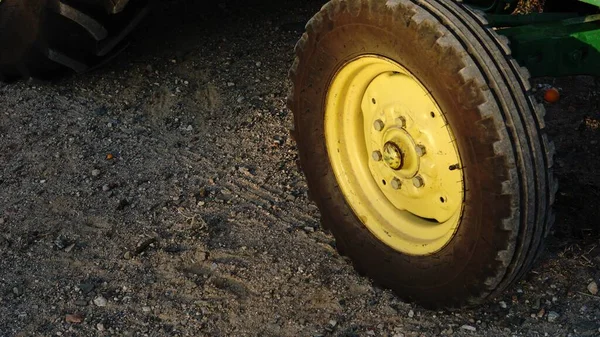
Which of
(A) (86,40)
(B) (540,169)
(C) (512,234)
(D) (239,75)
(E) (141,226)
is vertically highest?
(B) (540,169)

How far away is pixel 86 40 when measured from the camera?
4.24 meters

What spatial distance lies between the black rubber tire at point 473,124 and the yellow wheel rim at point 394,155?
71 mm

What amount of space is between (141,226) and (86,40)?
112cm

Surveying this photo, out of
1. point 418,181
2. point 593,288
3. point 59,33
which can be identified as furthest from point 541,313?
point 59,33

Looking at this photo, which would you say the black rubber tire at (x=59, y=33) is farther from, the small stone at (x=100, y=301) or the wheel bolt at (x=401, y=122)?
the wheel bolt at (x=401, y=122)

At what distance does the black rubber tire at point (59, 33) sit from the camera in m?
4.00

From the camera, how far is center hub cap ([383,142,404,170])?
2.93 meters

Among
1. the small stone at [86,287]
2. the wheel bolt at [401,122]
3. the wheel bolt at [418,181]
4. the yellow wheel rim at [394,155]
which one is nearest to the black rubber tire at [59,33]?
the small stone at [86,287]

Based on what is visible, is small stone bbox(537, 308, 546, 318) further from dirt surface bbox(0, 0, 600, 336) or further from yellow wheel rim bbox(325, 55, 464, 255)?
yellow wheel rim bbox(325, 55, 464, 255)

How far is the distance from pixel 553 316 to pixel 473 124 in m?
0.93

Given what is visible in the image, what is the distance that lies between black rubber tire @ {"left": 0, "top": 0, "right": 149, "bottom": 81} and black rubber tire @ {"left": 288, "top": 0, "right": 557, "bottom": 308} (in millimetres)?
1490

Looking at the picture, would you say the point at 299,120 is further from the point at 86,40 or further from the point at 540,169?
the point at 86,40

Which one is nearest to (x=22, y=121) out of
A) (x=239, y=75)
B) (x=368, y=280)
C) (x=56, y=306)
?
(x=239, y=75)

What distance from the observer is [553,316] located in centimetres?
303
